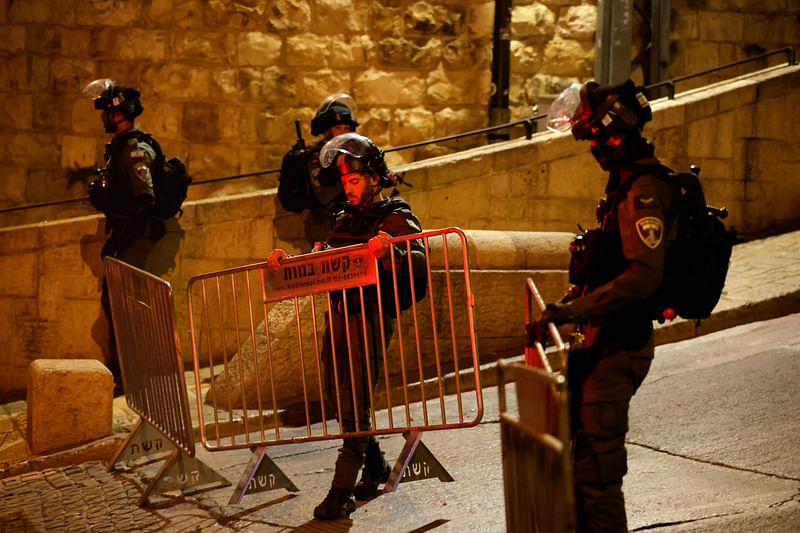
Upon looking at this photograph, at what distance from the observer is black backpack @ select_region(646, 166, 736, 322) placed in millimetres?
3398

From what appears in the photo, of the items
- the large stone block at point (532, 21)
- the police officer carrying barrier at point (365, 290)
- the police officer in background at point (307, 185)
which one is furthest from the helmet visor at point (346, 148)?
the large stone block at point (532, 21)

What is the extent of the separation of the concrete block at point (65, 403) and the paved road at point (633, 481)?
39 cm

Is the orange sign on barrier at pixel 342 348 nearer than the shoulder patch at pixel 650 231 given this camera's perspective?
No

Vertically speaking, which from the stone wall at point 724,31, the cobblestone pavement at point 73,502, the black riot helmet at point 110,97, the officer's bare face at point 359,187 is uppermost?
the stone wall at point 724,31

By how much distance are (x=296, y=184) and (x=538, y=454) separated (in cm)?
550

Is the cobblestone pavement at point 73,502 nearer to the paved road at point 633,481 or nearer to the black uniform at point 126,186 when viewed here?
the paved road at point 633,481

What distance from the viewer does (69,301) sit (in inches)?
324

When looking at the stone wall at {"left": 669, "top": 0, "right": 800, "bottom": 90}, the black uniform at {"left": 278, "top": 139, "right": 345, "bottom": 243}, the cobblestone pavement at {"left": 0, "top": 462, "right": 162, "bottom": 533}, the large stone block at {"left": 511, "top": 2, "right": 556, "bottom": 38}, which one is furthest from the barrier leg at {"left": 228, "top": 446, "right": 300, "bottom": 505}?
the stone wall at {"left": 669, "top": 0, "right": 800, "bottom": 90}

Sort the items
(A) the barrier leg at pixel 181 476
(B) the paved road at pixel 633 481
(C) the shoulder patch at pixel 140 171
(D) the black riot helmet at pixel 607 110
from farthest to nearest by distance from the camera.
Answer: (C) the shoulder patch at pixel 140 171, (A) the barrier leg at pixel 181 476, (B) the paved road at pixel 633 481, (D) the black riot helmet at pixel 607 110

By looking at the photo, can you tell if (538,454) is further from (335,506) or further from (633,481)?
(633,481)

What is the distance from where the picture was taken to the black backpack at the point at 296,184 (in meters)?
7.70

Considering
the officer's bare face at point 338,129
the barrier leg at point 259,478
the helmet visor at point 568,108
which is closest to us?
the helmet visor at point 568,108

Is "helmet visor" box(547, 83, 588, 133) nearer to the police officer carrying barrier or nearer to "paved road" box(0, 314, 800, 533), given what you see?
the police officer carrying barrier

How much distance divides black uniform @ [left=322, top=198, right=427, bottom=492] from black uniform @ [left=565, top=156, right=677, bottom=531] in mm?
1334
